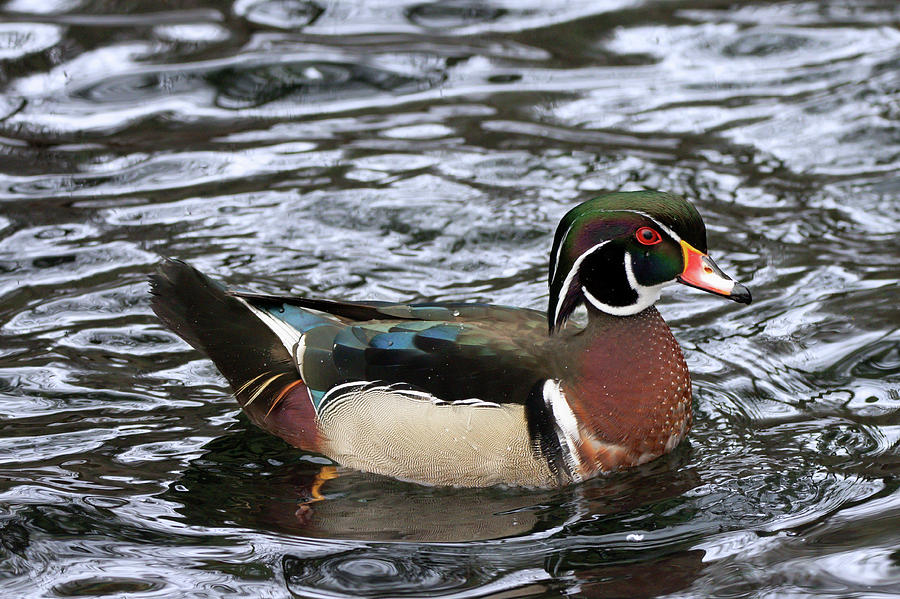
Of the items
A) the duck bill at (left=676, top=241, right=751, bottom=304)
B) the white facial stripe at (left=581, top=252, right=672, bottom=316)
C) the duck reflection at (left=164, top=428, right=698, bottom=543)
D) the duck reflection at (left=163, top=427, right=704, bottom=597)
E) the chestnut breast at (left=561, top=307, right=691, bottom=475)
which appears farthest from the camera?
the white facial stripe at (left=581, top=252, right=672, bottom=316)

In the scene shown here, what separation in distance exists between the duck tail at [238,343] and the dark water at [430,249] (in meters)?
0.19

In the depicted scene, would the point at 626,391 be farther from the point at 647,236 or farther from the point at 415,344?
the point at 415,344

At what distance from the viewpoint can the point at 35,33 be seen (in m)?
10.1

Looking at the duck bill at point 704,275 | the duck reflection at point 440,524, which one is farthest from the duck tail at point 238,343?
the duck bill at point 704,275

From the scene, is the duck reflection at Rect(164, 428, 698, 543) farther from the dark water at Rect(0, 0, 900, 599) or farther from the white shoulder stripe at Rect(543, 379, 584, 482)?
the white shoulder stripe at Rect(543, 379, 584, 482)

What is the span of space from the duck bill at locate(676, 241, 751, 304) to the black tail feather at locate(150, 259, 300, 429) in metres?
1.80

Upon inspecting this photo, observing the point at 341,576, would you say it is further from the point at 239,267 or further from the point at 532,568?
the point at 239,267

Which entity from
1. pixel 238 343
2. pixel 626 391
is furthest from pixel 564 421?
pixel 238 343

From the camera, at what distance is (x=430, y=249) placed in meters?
7.56

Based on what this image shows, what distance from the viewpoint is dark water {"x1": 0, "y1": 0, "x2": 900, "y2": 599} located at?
4824mm

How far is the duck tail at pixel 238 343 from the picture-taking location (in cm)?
567

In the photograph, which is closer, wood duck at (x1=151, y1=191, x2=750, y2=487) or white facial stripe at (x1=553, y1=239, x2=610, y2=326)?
wood duck at (x1=151, y1=191, x2=750, y2=487)

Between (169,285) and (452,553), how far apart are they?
1.87 metres

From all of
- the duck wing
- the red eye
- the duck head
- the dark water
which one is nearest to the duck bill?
the duck head
